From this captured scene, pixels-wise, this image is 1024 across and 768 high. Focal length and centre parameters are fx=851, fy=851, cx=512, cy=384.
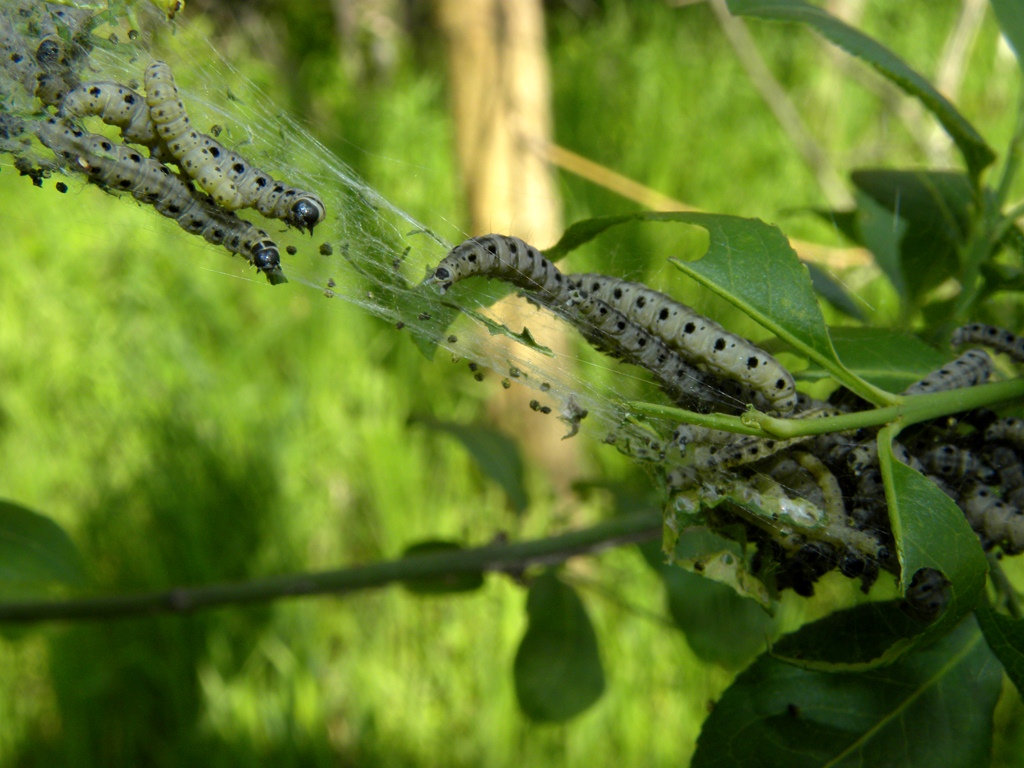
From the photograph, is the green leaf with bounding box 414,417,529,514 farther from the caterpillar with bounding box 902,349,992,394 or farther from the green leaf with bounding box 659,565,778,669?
the caterpillar with bounding box 902,349,992,394

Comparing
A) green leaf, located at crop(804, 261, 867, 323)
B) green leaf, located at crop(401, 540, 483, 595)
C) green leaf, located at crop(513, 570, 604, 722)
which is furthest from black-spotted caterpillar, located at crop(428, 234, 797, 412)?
green leaf, located at crop(513, 570, 604, 722)

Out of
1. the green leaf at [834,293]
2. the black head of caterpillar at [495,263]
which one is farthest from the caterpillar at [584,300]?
the green leaf at [834,293]

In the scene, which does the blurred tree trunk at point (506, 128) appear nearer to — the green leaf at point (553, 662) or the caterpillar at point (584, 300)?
the green leaf at point (553, 662)

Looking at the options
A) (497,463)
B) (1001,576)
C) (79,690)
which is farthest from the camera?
(79,690)

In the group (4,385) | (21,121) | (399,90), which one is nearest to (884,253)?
(21,121)

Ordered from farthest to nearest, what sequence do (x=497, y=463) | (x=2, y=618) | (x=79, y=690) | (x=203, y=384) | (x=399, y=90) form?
(x=399, y=90), (x=203, y=384), (x=79, y=690), (x=497, y=463), (x=2, y=618)

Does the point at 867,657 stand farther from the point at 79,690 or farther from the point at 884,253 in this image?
the point at 79,690
